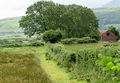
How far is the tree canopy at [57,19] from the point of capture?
8281cm

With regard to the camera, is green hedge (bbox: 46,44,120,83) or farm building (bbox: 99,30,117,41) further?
farm building (bbox: 99,30,117,41)

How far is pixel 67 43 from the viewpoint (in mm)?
65125

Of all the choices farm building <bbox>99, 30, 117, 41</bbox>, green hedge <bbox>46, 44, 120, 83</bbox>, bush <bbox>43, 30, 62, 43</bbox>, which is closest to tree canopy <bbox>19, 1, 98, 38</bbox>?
farm building <bbox>99, 30, 117, 41</bbox>

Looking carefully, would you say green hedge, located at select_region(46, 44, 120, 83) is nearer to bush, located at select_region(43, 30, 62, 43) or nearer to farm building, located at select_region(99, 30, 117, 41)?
bush, located at select_region(43, 30, 62, 43)

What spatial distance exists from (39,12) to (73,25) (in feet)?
35.8

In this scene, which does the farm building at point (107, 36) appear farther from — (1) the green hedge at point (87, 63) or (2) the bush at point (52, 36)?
(1) the green hedge at point (87, 63)

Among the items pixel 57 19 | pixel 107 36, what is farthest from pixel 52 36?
pixel 107 36

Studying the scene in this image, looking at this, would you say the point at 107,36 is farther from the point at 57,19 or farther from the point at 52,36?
the point at 52,36

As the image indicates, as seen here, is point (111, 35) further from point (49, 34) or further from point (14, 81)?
point (14, 81)

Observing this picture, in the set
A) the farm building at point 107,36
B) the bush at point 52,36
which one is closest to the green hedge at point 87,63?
the bush at point 52,36

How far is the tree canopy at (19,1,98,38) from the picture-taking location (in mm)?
82812

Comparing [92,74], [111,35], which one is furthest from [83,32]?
[92,74]

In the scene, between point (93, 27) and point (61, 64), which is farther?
point (93, 27)

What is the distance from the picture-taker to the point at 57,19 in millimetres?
83000
